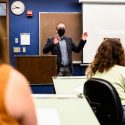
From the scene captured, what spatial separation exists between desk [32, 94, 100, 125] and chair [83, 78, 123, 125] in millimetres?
228

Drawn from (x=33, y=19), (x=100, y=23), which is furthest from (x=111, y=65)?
(x=33, y=19)

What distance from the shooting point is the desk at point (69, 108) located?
5.31ft

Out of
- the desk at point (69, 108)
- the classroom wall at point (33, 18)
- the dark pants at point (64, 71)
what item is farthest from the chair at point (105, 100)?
the classroom wall at point (33, 18)

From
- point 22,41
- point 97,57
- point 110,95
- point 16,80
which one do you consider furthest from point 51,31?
point 16,80

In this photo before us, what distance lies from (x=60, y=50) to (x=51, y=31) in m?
0.90

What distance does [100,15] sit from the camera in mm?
6039

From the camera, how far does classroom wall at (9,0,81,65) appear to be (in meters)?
6.12

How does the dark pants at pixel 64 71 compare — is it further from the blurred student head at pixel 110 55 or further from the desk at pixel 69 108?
the desk at pixel 69 108

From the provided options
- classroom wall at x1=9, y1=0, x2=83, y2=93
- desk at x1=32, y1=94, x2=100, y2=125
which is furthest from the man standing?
desk at x1=32, y1=94, x2=100, y2=125

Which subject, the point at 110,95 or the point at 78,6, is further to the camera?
the point at 78,6

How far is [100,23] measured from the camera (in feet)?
19.9

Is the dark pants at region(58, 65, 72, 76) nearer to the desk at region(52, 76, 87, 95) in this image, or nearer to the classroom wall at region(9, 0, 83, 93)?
the classroom wall at region(9, 0, 83, 93)

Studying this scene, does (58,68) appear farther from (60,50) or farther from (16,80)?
(16,80)

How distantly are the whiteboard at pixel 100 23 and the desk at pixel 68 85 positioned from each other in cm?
249
